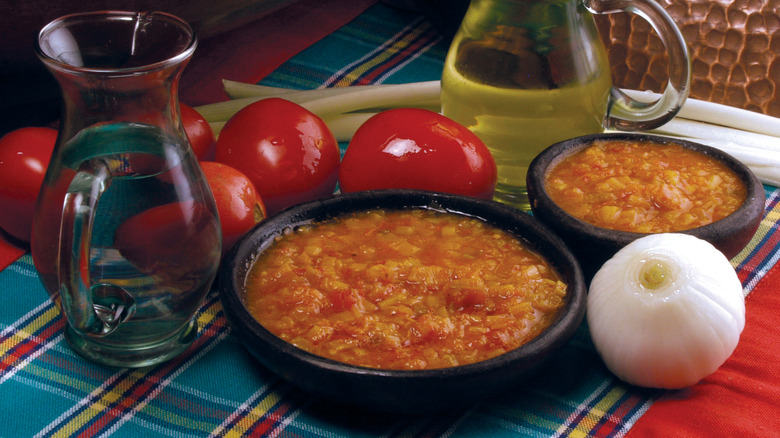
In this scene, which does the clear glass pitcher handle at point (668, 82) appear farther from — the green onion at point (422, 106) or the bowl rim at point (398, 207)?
the bowl rim at point (398, 207)

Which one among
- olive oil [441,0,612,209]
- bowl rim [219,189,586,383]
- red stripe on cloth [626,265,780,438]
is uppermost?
olive oil [441,0,612,209]

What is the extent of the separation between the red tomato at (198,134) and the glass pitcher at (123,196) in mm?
447

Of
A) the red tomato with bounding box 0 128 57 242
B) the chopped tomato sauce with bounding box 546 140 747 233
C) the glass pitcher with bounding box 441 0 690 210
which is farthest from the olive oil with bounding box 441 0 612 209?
the red tomato with bounding box 0 128 57 242

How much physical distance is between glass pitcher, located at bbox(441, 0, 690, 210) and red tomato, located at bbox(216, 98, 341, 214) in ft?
1.02

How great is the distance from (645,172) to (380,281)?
0.59 meters

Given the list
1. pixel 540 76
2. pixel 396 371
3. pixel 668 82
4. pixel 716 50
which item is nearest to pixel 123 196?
pixel 396 371

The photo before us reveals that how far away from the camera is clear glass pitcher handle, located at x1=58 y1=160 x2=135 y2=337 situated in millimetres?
1100

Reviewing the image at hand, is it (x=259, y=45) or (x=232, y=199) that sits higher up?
(x=232, y=199)

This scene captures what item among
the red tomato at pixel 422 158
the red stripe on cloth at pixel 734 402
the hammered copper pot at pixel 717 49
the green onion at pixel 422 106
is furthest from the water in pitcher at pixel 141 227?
the hammered copper pot at pixel 717 49

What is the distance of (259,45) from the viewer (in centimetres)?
262

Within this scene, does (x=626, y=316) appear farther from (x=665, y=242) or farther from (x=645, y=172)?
(x=645, y=172)

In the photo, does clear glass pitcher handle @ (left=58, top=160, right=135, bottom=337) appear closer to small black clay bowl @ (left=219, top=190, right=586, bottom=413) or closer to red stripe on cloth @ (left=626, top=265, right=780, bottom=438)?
small black clay bowl @ (left=219, top=190, right=586, bottom=413)

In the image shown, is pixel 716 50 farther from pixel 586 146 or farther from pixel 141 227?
pixel 141 227

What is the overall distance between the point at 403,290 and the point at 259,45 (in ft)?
4.86
